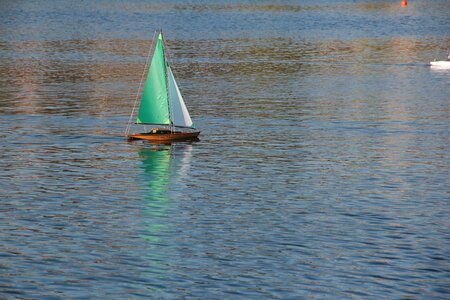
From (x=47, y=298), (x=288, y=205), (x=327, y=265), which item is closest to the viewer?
(x=47, y=298)

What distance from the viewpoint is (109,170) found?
2603 inches

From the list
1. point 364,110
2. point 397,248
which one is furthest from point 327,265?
point 364,110

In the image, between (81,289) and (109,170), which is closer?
(81,289)

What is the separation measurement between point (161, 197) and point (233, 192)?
14.4 ft

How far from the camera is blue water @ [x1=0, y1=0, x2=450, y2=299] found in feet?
139

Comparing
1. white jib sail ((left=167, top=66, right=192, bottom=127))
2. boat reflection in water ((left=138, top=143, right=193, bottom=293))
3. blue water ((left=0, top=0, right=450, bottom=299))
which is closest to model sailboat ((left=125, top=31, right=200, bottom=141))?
white jib sail ((left=167, top=66, right=192, bottom=127))

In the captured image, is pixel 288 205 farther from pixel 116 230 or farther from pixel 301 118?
pixel 301 118

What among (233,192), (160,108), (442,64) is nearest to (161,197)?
(233,192)

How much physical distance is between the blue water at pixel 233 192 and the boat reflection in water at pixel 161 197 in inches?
5.8

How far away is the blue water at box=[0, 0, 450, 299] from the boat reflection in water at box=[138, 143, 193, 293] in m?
0.15

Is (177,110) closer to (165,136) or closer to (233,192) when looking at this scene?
(165,136)

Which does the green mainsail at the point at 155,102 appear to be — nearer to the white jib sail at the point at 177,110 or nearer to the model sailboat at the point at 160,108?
the model sailboat at the point at 160,108

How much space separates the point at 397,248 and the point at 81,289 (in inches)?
601

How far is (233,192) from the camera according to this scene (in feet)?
196
